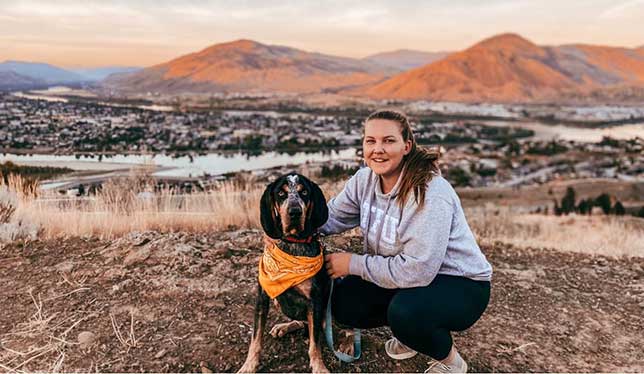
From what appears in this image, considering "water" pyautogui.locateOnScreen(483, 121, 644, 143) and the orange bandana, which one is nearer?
the orange bandana

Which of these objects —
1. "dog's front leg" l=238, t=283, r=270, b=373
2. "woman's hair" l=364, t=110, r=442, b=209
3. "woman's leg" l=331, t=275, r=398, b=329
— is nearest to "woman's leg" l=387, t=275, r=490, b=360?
"woman's leg" l=331, t=275, r=398, b=329

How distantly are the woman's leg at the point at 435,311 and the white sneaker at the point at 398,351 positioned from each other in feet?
1.13

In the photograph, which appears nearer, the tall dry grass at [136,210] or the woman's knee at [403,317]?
the woman's knee at [403,317]

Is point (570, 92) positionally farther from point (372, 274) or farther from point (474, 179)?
point (372, 274)

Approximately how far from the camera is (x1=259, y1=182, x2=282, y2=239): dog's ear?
262 centimetres

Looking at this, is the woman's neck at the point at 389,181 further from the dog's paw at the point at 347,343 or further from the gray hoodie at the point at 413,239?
the dog's paw at the point at 347,343

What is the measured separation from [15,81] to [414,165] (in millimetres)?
17324

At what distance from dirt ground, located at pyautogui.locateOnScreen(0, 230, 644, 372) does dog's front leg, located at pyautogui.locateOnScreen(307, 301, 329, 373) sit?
24 centimetres

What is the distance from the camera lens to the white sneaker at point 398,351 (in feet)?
10.1

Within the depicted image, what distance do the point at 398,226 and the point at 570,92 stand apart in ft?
393

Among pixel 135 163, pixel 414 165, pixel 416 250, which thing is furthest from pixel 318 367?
pixel 135 163

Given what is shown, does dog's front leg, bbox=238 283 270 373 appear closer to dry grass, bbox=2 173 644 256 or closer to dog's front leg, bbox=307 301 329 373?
dog's front leg, bbox=307 301 329 373

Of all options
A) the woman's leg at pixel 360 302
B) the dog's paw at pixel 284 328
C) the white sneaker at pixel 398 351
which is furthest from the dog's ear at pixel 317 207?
the white sneaker at pixel 398 351

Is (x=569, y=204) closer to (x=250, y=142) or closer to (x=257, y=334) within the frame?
(x=250, y=142)
